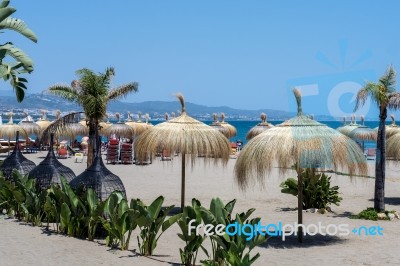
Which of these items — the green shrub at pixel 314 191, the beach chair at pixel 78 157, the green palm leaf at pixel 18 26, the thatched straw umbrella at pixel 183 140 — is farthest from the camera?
the beach chair at pixel 78 157

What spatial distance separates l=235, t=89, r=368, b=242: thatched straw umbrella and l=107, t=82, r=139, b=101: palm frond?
7.41 metres

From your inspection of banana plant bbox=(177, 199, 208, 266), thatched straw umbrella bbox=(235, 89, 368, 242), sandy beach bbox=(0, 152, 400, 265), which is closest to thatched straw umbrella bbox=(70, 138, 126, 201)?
sandy beach bbox=(0, 152, 400, 265)

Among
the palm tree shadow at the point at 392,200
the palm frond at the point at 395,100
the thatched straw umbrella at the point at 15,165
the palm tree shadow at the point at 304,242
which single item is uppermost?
the palm frond at the point at 395,100

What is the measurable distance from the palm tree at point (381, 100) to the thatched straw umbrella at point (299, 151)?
8.92 ft

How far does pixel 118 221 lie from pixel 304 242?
3282 millimetres

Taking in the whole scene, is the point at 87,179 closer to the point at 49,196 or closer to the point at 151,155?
the point at 49,196

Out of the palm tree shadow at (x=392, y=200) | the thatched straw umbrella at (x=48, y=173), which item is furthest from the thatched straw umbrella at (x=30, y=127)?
the palm tree shadow at (x=392, y=200)

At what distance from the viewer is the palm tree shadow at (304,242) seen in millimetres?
9000

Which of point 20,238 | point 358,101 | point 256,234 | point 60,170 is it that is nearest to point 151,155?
point 60,170

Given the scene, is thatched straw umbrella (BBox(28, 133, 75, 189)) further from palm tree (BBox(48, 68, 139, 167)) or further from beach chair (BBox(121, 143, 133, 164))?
beach chair (BBox(121, 143, 133, 164))

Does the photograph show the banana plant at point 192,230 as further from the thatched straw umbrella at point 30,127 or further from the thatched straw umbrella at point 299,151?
the thatched straw umbrella at point 30,127

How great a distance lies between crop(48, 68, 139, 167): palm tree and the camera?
50.2ft

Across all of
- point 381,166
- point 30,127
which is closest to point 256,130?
point 30,127

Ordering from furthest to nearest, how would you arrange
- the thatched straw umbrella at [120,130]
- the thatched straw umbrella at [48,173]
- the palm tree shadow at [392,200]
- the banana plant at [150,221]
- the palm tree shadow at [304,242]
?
the thatched straw umbrella at [120,130] < the palm tree shadow at [392,200] < the thatched straw umbrella at [48,173] < the palm tree shadow at [304,242] < the banana plant at [150,221]
